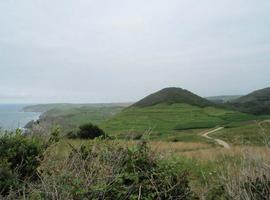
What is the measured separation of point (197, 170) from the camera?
9703mm

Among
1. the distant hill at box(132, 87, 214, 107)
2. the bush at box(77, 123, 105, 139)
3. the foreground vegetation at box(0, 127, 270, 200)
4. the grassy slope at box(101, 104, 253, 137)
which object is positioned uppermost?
the distant hill at box(132, 87, 214, 107)

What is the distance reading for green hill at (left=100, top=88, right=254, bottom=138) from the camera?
64.8m

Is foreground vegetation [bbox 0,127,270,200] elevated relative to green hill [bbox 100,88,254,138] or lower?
elevated

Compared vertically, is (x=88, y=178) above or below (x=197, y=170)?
above

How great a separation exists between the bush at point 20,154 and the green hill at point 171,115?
47.7m

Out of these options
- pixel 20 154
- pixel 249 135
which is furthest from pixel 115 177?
pixel 249 135

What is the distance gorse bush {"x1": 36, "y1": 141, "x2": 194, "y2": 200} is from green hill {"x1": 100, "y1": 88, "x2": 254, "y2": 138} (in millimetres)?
48952

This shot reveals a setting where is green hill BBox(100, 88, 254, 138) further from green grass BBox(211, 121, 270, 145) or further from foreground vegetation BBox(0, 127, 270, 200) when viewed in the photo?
foreground vegetation BBox(0, 127, 270, 200)

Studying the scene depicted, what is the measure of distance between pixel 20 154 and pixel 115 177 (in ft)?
8.54

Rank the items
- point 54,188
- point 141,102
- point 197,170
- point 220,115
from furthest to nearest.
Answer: point 141,102
point 220,115
point 197,170
point 54,188

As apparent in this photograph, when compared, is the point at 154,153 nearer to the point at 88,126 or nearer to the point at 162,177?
the point at 162,177

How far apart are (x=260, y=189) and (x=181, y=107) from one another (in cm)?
9158

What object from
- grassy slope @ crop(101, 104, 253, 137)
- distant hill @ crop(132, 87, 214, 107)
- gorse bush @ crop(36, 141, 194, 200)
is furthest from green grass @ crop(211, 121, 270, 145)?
distant hill @ crop(132, 87, 214, 107)

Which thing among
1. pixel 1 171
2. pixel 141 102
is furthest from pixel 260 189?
pixel 141 102
